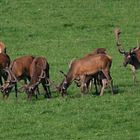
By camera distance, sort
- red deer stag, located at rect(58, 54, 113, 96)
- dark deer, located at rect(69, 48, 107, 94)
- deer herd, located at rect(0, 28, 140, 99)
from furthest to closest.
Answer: dark deer, located at rect(69, 48, 107, 94) → red deer stag, located at rect(58, 54, 113, 96) → deer herd, located at rect(0, 28, 140, 99)

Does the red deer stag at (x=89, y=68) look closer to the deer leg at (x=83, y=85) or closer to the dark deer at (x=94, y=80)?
the deer leg at (x=83, y=85)

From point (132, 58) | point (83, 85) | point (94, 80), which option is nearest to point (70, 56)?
point (132, 58)

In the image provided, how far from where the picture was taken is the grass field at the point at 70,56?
16.4 meters

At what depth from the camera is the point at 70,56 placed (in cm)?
3036

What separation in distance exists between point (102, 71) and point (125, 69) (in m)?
6.25

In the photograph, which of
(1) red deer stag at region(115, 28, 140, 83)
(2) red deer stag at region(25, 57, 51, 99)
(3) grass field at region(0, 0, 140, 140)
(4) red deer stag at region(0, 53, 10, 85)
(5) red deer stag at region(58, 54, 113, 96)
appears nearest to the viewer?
(3) grass field at region(0, 0, 140, 140)

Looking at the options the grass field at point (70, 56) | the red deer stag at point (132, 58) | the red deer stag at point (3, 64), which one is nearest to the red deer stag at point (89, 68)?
the grass field at point (70, 56)

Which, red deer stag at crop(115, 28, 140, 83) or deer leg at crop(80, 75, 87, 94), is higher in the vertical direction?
red deer stag at crop(115, 28, 140, 83)

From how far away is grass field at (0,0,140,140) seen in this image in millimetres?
16391

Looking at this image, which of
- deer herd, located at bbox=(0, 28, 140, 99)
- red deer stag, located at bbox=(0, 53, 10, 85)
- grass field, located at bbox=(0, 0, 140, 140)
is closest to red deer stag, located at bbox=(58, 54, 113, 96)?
deer herd, located at bbox=(0, 28, 140, 99)

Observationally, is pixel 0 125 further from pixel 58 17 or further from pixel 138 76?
pixel 58 17

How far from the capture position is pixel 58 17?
3762 cm

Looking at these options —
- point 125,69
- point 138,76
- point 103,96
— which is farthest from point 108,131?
point 125,69

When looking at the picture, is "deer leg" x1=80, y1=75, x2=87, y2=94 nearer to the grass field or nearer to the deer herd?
the deer herd
